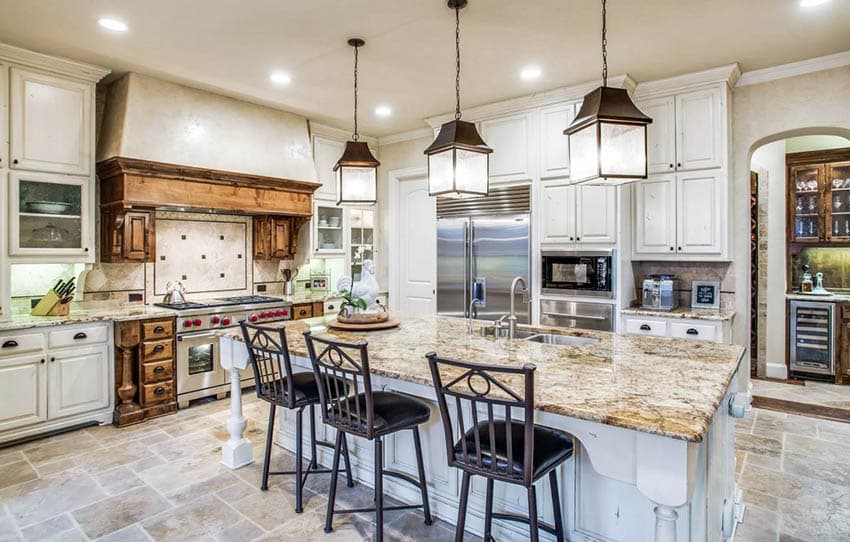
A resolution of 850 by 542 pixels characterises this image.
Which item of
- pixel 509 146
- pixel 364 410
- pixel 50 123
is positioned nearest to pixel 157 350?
pixel 50 123

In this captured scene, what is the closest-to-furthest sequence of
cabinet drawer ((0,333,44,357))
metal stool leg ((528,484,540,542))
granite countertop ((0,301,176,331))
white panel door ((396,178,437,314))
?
metal stool leg ((528,484,540,542)), cabinet drawer ((0,333,44,357)), granite countertop ((0,301,176,331)), white panel door ((396,178,437,314))

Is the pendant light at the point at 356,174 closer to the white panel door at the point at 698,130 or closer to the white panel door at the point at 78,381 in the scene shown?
the white panel door at the point at 78,381

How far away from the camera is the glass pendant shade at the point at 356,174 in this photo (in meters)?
3.20

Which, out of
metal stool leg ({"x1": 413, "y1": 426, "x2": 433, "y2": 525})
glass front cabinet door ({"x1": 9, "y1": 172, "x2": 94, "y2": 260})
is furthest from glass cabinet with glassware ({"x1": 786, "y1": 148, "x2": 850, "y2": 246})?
glass front cabinet door ({"x1": 9, "y1": 172, "x2": 94, "y2": 260})

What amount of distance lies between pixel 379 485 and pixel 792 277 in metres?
5.81

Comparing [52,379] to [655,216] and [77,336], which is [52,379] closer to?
[77,336]

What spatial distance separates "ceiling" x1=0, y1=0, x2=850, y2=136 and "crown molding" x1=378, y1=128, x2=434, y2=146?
1.39 metres

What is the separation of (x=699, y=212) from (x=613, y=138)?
248 centimetres

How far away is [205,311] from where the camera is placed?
4.31 meters

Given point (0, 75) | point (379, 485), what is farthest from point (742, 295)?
point (0, 75)


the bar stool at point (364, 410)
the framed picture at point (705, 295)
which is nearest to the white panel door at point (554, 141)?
the framed picture at point (705, 295)

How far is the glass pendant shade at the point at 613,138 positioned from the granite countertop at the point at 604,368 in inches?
33.3

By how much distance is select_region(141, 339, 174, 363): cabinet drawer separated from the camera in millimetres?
3961

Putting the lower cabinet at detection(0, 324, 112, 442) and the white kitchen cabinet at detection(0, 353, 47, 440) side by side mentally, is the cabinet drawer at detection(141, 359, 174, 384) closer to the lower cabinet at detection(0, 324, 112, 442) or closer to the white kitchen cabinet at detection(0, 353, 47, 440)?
the lower cabinet at detection(0, 324, 112, 442)
